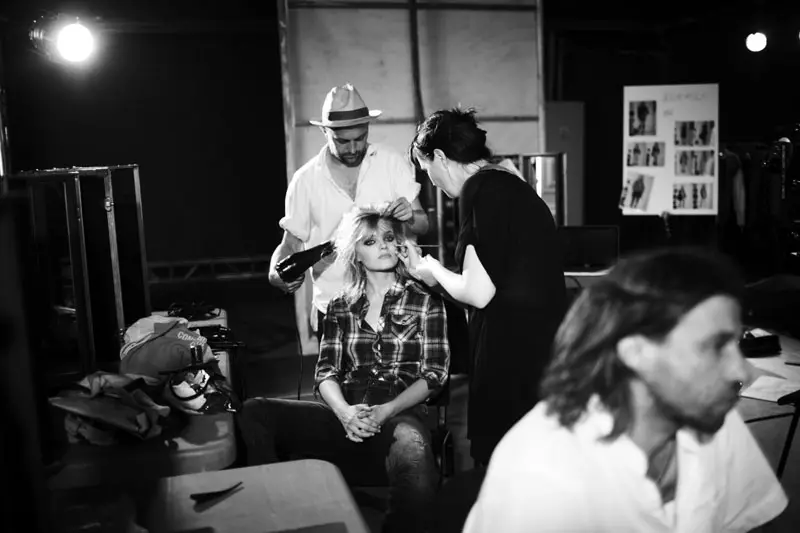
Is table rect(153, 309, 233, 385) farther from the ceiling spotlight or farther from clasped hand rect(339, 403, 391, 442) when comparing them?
the ceiling spotlight

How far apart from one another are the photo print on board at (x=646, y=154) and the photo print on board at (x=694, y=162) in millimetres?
137

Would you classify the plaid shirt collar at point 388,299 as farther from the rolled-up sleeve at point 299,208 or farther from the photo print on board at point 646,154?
the photo print on board at point 646,154

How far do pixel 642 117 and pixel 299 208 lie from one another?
13.5 ft

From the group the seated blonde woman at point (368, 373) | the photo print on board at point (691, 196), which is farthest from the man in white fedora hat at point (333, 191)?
the photo print on board at point (691, 196)

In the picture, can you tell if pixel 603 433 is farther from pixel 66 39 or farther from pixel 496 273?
pixel 66 39

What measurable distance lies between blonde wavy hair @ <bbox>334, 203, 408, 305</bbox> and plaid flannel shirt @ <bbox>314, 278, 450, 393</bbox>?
0.15ft

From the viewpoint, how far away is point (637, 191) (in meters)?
6.58

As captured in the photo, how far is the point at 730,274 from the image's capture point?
0.96 metres

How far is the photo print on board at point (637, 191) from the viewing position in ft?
21.5

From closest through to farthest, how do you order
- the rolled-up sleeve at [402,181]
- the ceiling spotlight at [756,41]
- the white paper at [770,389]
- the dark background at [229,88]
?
the rolled-up sleeve at [402,181] < the white paper at [770,389] < the ceiling spotlight at [756,41] < the dark background at [229,88]

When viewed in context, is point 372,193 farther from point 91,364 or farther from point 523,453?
point 523,453

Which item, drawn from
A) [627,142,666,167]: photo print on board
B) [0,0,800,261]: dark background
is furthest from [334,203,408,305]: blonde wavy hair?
[0,0,800,261]: dark background

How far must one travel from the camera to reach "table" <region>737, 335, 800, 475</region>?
3.49 m

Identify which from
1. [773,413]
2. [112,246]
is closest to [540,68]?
[773,413]
